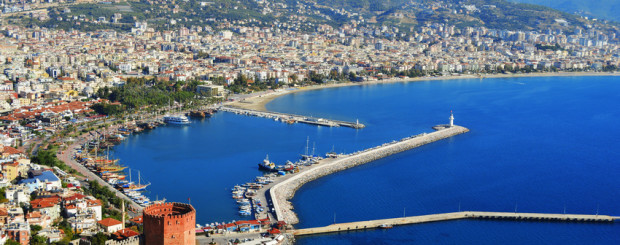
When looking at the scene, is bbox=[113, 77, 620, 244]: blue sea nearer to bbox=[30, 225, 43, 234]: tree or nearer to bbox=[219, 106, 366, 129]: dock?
bbox=[219, 106, 366, 129]: dock

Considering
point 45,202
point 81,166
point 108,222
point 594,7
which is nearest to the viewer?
point 108,222

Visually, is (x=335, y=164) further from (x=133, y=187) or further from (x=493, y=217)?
(x=133, y=187)

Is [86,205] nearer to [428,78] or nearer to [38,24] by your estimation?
[428,78]

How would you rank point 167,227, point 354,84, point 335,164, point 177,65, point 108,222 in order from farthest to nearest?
point 354,84, point 177,65, point 335,164, point 108,222, point 167,227

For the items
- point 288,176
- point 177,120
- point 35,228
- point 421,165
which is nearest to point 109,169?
point 288,176

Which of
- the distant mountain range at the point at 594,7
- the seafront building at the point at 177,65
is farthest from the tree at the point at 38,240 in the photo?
the distant mountain range at the point at 594,7

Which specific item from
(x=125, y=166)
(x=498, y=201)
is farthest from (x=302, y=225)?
(x=125, y=166)
